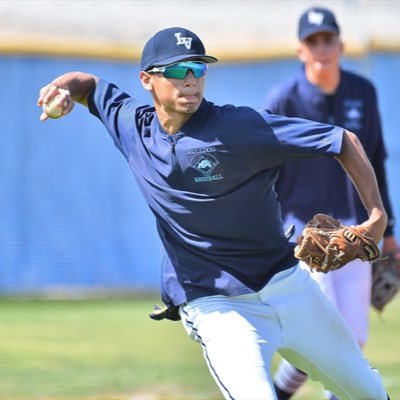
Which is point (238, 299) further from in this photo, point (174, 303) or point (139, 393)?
point (139, 393)

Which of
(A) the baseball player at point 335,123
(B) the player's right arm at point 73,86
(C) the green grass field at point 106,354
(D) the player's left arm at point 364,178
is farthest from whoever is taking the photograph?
(C) the green grass field at point 106,354

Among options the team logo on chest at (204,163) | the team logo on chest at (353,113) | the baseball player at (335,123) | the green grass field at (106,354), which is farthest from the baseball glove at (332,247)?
the green grass field at (106,354)

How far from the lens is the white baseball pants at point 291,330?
186 inches

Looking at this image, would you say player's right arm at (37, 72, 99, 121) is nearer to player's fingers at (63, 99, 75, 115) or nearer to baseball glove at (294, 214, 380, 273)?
Answer: player's fingers at (63, 99, 75, 115)

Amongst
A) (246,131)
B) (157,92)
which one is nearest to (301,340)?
(246,131)

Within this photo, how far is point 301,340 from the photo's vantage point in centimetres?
485

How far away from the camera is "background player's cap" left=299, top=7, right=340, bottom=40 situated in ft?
23.0

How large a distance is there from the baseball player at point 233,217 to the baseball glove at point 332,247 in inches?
3.5

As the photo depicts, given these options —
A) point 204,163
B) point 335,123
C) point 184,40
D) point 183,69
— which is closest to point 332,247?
point 204,163

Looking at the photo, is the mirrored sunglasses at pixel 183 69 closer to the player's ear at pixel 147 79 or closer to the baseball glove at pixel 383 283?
the player's ear at pixel 147 79

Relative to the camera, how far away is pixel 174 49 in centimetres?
484

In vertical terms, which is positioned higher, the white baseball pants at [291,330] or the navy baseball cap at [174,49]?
the navy baseball cap at [174,49]

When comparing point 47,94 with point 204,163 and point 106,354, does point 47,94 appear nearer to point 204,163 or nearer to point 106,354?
point 204,163

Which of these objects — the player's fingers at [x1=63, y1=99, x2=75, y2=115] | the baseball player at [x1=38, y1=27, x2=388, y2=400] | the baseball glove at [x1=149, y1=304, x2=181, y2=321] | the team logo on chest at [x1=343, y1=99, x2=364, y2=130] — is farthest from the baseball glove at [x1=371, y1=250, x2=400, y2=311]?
the player's fingers at [x1=63, y1=99, x2=75, y2=115]
